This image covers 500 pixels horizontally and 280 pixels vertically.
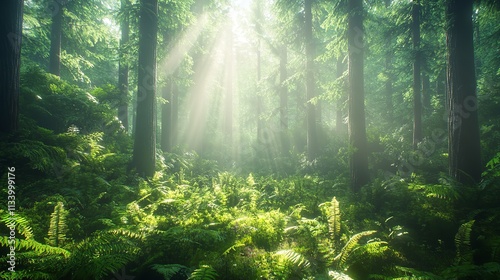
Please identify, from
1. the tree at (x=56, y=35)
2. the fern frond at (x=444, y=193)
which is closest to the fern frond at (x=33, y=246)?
the fern frond at (x=444, y=193)

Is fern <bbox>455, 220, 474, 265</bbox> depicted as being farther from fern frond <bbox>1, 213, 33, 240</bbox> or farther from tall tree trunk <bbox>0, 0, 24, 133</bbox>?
tall tree trunk <bbox>0, 0, 24, 133</bbox>

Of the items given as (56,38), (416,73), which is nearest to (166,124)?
A: (56,38)

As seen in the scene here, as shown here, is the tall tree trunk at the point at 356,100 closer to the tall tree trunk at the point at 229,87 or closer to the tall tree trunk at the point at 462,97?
the tall tree trunk at the point at 462,97

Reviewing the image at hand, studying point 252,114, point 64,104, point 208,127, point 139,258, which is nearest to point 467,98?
point 139,258

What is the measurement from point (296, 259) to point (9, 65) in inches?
351

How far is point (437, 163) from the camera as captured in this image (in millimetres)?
10406

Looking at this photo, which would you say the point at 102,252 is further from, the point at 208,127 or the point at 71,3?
the point at 208,127

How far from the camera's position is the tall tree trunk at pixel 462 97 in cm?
723

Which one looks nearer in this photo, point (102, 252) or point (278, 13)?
point (102, 252)

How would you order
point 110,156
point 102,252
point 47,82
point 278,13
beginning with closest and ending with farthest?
point 102,252 → point 110,156 → point 47,82 → point 278,13

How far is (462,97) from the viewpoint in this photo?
24.2ft

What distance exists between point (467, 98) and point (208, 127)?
21.6 metres

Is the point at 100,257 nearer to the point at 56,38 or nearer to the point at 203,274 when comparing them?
the point at 203,274

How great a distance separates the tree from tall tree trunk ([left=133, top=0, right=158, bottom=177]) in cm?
777
